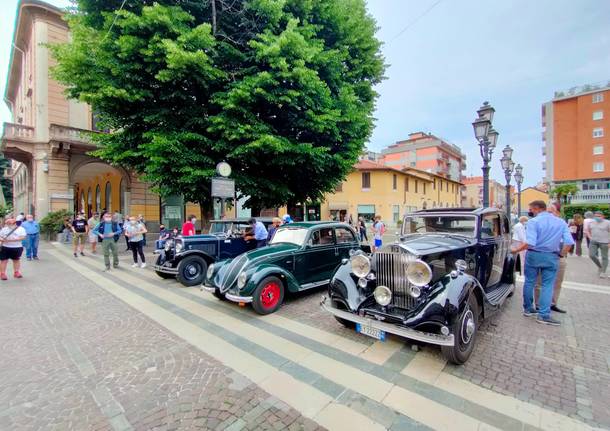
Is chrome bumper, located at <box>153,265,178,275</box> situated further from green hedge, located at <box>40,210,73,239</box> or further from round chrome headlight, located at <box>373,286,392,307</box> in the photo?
green hedge, located at <box>40,210,73,239</box>

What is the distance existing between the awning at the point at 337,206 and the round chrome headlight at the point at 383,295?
2812 cm

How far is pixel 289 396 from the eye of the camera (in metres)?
2.81

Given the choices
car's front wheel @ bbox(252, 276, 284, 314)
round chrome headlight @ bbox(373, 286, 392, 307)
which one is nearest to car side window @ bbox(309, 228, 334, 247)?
car's front wheel @ bbox(252, 276, 284, 314)

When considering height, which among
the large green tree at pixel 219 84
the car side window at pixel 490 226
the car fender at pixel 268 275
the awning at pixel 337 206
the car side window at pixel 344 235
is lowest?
the car fender at pixel 268 275

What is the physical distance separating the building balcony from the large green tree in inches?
1817

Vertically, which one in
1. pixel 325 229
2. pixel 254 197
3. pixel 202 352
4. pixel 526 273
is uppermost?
pixel 254 197

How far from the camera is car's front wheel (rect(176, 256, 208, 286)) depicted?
7172mm

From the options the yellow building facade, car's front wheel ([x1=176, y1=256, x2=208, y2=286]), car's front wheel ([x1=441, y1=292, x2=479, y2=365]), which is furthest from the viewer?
the yellow building facade

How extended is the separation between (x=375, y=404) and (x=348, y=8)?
41.8 feet

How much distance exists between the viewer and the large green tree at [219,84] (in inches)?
312

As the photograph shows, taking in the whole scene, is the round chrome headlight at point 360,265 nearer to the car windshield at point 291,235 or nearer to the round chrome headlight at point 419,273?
the round chrome headlight at point 419,273

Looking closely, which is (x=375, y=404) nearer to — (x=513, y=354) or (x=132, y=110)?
(x=513, y=354)

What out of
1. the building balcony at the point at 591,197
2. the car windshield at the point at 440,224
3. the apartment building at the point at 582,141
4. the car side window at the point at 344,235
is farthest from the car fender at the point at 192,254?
the apartment building at the point at 582,141

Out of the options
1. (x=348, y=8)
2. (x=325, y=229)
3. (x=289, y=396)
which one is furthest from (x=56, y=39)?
(x=289, y=396)
